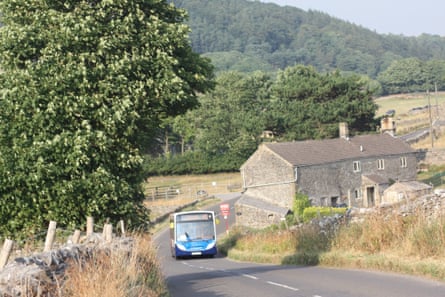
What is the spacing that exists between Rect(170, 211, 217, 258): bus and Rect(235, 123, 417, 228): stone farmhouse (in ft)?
93.7

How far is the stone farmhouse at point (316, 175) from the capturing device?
82.6m

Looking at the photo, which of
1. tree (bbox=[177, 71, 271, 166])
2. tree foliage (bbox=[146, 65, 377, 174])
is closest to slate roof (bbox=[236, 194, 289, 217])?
tree (bbox=[177, 71, 271, 166])

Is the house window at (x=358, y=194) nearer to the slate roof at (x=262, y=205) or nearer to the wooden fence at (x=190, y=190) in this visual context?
the slate roof at (x=262, y=205)

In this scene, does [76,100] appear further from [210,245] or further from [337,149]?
[337,149]

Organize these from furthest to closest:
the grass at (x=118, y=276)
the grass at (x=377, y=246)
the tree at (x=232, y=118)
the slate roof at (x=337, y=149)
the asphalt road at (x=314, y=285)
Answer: the tree at (x=232, y=118), the slate roof at (x=337, y=149), the grass at (x=377, y=246), the asphalt road at (x=314, y=285), the grass at (x=118, y=276)

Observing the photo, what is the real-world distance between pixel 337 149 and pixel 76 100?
7029 cm

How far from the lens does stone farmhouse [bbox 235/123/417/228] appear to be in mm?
82562

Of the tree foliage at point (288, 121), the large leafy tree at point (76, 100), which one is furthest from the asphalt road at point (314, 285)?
the tree foliage at point (288, 121)

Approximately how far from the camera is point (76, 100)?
21984mm

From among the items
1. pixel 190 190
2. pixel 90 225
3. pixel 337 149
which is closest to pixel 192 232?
pixel 90 225

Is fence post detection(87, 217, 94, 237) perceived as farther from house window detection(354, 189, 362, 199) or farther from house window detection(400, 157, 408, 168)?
house window detection(400, 157, 408, 168)

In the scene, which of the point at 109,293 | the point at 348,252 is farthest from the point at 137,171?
the point at 109,293

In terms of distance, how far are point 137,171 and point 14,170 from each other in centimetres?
370

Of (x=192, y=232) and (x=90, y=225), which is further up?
A: (x=90, y=225)
